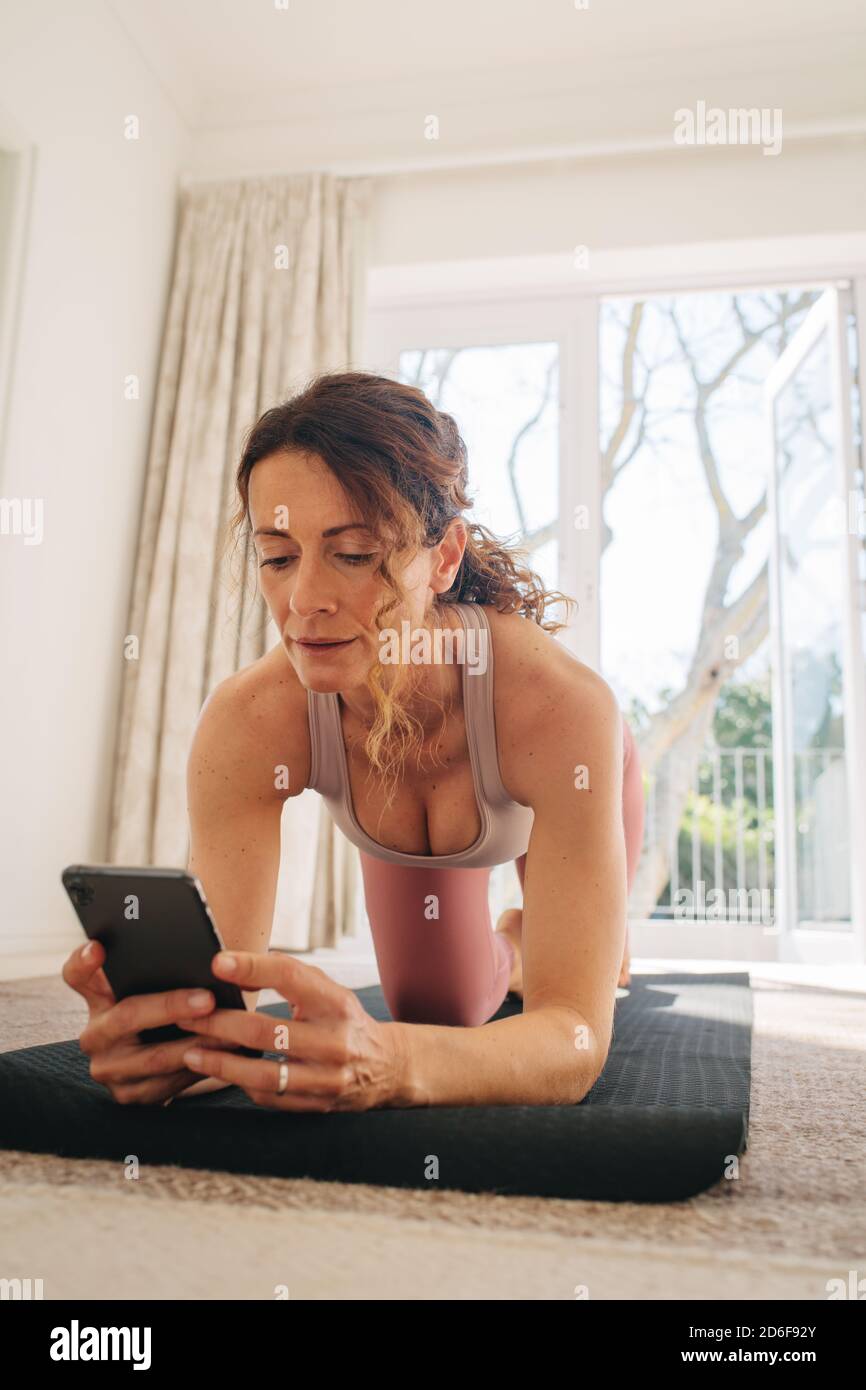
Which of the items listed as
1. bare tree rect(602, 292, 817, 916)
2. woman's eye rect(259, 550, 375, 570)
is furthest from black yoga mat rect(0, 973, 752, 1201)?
bare tree rect(602, 292, 817, 916)

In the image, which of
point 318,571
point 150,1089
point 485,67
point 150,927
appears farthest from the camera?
point 485,67

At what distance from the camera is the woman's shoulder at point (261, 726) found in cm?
118

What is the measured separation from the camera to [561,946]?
99cm

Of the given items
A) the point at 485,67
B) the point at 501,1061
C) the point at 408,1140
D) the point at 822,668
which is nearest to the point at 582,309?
the point at 485,67

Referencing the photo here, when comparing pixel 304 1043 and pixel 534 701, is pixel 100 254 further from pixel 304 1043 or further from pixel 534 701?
pixel 304 1043

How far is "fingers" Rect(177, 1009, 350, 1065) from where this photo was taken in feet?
2.62

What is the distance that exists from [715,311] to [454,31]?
2.71 metres

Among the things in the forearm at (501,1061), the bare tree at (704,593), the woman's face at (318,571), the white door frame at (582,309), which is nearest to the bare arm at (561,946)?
the forearm at (501,1061)

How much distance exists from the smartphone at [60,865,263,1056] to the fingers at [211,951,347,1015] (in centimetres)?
2

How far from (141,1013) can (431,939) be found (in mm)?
727

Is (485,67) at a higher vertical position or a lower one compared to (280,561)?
higher

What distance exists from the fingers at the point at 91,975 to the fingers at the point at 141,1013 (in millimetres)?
12

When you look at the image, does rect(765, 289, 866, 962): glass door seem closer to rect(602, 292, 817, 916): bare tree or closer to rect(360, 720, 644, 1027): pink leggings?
rect(602, 292, 817, 916): bare tree
